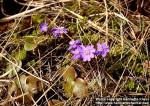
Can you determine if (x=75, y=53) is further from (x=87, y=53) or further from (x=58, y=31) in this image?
(x=58, y=31)

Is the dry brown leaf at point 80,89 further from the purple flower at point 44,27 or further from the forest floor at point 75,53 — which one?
the purple flower at point 44,27

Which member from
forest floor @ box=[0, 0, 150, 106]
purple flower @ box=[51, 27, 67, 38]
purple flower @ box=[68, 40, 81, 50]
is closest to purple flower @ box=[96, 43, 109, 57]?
forest floor @ box=[0, 0, 150, 106]

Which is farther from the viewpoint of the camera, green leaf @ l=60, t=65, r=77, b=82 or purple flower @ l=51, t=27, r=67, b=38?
purple flower @ l=51, t=27, r=67, b=38

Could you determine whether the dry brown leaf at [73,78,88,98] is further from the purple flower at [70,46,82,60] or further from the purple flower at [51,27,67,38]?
the purple flower at [51,27,67,38]

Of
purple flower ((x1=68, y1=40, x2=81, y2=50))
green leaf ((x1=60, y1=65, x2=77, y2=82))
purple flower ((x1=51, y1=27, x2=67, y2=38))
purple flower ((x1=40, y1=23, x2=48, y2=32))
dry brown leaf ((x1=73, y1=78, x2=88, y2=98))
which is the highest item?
purple flower ((x1=40, y1=23, x2=48, y2=32))

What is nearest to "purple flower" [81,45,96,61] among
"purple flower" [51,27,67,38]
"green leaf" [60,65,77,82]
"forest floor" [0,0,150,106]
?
"forest floor" [0,0,150,106]

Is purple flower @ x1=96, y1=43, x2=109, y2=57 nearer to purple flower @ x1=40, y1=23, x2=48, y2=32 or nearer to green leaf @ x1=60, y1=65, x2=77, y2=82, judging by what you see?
Answer: green leaf @ x1=60, y1=65, x2=77, y2=82

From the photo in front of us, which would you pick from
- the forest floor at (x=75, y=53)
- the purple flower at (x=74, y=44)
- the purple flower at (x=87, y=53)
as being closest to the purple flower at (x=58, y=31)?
the forest floor at (x=75, y=53)

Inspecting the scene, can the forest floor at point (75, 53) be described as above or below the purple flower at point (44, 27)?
below

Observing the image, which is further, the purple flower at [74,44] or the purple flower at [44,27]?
the purple flower at [44,27]

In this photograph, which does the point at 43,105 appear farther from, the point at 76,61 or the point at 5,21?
the point at 5,21

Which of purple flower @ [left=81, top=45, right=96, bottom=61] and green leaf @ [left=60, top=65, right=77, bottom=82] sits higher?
purple flower @ [left=81, top=45, right=96, bottom=61]
